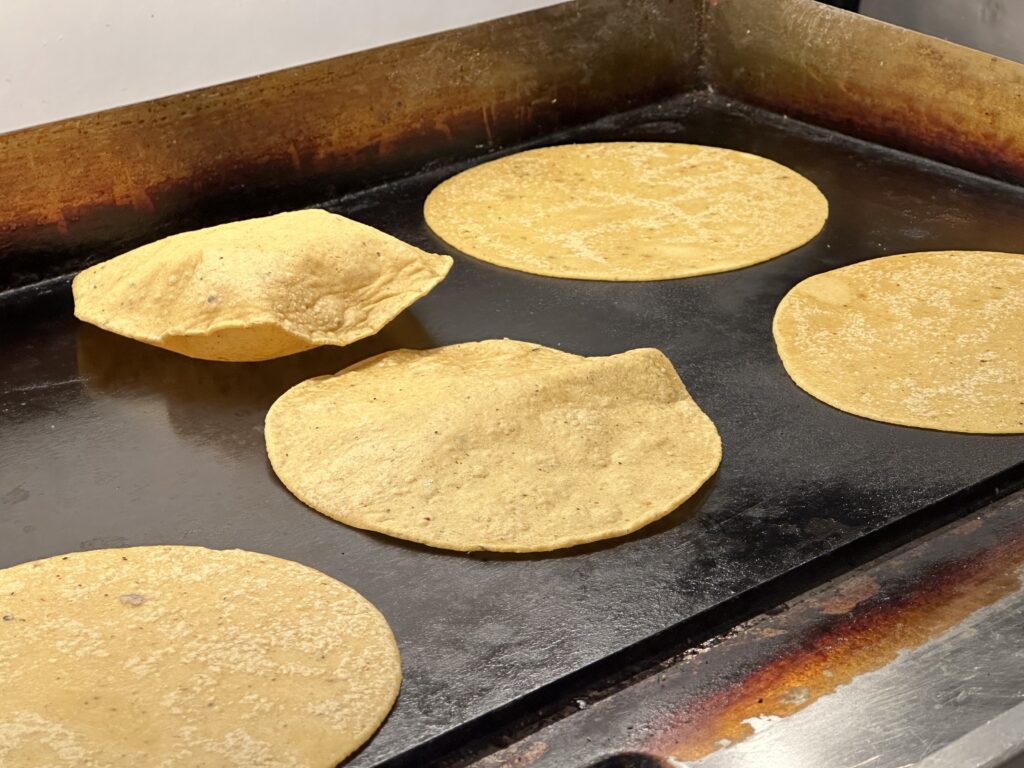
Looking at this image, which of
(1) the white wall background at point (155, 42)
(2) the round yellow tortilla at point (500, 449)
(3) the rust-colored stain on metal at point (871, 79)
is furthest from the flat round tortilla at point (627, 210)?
(2) the round yellow tortilla at point (500, 449)

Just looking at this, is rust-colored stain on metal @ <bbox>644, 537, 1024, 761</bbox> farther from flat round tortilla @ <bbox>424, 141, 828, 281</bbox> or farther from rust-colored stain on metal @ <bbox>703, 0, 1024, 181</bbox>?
rust-colored stain on metal @ <bbox>703, 0, 1024, 181</bbox>

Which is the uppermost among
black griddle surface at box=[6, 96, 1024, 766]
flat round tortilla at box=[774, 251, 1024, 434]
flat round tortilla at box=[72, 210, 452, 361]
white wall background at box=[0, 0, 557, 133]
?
white wall background at box=[0, 0, 557, 133]

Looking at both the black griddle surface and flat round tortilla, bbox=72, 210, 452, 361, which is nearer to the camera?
the black griddle surface

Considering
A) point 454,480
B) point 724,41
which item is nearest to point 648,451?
point 454,480

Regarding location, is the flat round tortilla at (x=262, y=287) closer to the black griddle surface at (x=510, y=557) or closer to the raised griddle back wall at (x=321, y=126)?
the black griddle surface at (x=510, y=557)

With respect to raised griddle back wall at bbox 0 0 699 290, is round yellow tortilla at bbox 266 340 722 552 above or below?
below

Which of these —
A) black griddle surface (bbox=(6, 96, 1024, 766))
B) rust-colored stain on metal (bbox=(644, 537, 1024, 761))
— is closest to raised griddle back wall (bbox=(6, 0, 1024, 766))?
black griddle surface (bbox=(6, 96, 1024, 766))

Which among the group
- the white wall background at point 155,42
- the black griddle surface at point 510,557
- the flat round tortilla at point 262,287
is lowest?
the black griddle surface at point 510,557

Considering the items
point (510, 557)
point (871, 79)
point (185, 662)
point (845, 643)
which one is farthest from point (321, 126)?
point (845, 643)
